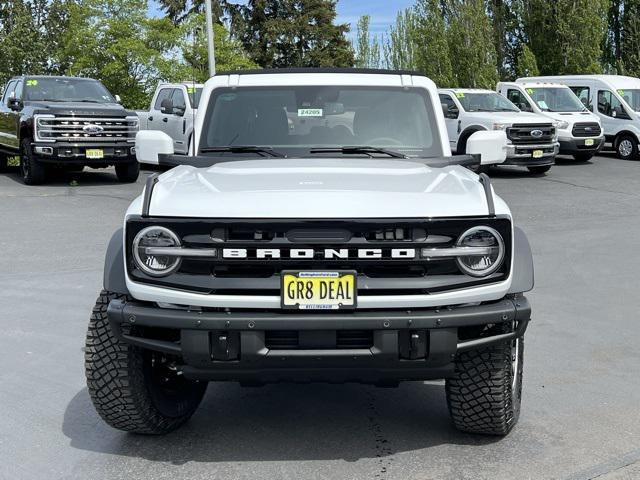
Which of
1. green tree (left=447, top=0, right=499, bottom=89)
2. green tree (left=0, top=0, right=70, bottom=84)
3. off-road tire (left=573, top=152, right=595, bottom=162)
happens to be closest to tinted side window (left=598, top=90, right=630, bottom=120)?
off-road tire (left=573, top=152, right=595, bottom=162)

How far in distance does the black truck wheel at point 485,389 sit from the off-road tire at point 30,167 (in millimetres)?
13434

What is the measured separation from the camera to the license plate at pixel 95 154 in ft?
53.2

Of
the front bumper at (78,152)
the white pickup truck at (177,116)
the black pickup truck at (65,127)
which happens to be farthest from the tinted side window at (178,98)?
the front bumper at (78,152)

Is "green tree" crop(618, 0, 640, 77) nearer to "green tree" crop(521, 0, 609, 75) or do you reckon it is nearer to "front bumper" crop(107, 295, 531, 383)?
"green tree" crop(521, 0, 609, 75)

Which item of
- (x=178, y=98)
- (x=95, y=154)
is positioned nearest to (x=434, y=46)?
(x=178, y=98)

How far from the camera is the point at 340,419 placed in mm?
4742

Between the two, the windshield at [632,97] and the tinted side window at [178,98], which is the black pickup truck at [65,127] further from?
the windshield at [632,97]

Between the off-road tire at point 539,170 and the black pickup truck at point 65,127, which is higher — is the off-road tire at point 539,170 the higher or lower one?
the lower one

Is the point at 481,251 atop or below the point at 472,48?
below

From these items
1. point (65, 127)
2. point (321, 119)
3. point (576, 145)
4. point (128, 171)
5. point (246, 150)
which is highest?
point (321, 119)

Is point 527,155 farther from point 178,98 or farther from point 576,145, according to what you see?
point 178,98

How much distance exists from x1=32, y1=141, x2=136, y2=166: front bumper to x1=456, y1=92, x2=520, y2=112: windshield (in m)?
7.85

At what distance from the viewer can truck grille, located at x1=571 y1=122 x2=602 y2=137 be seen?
70.8 ft

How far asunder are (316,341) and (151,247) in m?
0.82
